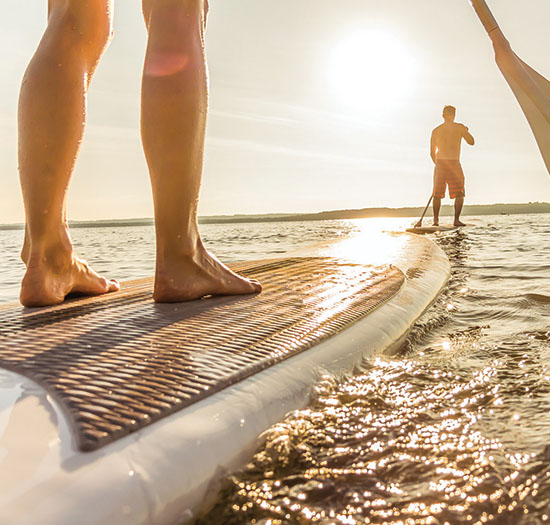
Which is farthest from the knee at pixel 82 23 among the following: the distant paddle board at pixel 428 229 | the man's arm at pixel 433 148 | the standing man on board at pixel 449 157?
the man's arm at pixel 433 148

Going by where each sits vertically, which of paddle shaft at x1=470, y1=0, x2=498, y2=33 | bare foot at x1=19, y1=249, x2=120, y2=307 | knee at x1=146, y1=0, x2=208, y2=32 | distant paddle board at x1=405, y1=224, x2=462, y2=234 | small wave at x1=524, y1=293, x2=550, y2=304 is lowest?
small wave at x1=524, y1=293, x2=550, y2=304

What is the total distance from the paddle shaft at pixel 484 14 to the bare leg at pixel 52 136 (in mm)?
1462

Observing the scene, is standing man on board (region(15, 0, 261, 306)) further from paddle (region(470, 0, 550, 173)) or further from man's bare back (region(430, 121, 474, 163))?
man's bare back (region(430, 121, 474, 163))

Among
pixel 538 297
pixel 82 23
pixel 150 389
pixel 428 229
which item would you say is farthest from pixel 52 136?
pixel 428 229

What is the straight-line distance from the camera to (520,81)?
2088mm

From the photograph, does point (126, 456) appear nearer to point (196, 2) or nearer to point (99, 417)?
point (99, 417)

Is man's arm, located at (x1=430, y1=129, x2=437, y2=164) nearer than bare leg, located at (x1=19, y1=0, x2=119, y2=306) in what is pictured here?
No

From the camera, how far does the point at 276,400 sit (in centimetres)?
92

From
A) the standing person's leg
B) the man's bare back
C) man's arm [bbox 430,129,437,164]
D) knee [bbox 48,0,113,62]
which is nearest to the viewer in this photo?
the standing person's leg

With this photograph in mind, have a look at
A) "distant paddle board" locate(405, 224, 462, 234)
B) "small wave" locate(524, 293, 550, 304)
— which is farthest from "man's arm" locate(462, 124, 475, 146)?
"small wave" locate(524, 293, 550, 304)

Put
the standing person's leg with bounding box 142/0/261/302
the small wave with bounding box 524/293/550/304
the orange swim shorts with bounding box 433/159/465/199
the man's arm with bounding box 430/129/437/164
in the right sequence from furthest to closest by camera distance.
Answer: the man's arm with bounding box 430/129/437/164 → the orange swim shorts with bounding box 433/159/465/199 → the small wave with bounding box 524/293/550/304 → the standing person's leg with bounding box 142/0/261/302

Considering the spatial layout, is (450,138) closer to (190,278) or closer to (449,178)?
(449,178)

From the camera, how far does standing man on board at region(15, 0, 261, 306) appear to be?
1.44 metres

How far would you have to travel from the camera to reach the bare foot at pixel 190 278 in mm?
1501
